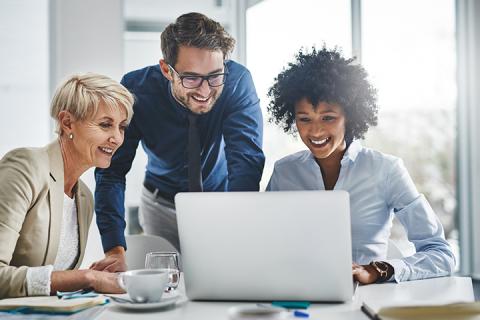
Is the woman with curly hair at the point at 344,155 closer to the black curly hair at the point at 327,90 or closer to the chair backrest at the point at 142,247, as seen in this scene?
the black curly hair at the point at 327,90

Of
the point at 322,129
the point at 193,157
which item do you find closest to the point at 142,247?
the point at 193,157

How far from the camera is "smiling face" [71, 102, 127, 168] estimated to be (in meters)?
2.19

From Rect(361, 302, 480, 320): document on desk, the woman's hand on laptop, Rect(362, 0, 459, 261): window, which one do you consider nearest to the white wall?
the woman's hand on laptop

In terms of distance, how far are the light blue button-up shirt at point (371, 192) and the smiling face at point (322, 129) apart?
0.17 ft

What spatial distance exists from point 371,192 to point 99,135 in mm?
1088

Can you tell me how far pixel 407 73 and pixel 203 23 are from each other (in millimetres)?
2210

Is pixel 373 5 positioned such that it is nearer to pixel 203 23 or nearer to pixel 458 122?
pixel 458 122

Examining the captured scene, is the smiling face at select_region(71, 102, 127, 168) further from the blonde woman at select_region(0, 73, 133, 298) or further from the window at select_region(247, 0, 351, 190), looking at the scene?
the window at select_region(247, 0, 351, 190)

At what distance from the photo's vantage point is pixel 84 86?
225cm

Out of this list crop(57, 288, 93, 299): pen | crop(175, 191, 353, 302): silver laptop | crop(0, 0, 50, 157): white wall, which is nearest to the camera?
crop(175, 191, 353, 302): silver laptop

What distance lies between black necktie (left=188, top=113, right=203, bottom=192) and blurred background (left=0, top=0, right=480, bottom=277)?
23 centimetres

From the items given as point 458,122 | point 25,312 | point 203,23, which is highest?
point 203,23

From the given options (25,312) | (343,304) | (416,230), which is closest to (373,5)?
(416,230)

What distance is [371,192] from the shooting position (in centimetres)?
225
